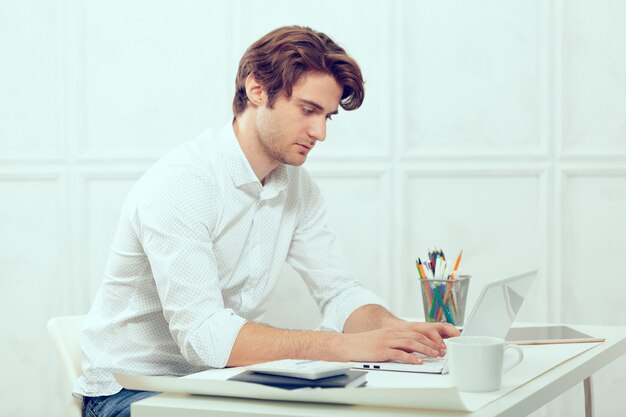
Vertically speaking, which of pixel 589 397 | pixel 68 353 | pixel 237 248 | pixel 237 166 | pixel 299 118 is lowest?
pixel 589 397

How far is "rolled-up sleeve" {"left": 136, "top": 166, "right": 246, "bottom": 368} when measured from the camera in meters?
1.63

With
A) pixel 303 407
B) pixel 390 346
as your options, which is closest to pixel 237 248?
pixel 390 346

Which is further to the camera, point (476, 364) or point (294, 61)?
point (294, 61)

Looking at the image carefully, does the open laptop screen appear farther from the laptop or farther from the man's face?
the man's face

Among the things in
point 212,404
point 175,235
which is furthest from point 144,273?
point 212,404

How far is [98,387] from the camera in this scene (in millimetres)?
1817

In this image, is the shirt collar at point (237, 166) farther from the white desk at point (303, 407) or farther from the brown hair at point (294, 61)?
the white desk at point (303, 407)

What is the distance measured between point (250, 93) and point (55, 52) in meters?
1.09

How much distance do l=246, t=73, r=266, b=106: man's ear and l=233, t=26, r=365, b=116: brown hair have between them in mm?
15

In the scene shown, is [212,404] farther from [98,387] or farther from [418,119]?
[418,119]

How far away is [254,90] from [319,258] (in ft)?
1.41

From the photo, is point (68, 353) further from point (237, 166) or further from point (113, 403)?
point (237, 166)

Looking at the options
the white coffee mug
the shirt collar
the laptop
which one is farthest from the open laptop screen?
the shirt collar

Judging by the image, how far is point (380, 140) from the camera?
2670 mm
